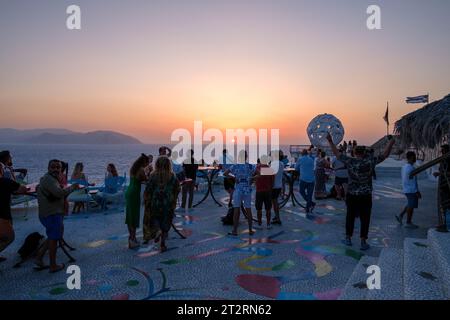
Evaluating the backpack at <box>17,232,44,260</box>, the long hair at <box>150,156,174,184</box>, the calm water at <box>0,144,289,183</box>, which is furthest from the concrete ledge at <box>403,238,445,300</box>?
the calm water at <box>0,144,289,183</box>

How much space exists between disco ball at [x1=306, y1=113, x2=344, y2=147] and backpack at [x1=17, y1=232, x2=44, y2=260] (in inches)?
635

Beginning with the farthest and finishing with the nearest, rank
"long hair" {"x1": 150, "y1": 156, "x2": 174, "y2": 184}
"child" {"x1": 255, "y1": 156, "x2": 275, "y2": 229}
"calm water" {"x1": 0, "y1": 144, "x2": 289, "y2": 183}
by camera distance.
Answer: "calm water" {"x1": 0, "y1": 144, "x2": 289, "y2": 183} → "child" {"x1": 255, "y1": 156, "x2": 275, "y2": 229} → "long hair" {"x1": 150, "y1": 156, "x2": 174, "y2": 184}

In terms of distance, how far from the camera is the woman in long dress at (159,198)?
5539mm

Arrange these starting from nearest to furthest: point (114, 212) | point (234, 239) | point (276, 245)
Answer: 1. point (276, 245)
2. point (234, 239)
3. point (114, 212)

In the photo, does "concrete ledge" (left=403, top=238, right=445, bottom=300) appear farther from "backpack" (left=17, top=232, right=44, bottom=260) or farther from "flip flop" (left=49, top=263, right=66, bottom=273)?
"backpack" (left=17, top=232, right=44, bottom=260)

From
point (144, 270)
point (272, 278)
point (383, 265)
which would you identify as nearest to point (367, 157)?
point (383, 265)

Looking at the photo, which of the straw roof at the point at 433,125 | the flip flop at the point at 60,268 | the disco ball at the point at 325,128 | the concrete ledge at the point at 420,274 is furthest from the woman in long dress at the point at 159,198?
the disco ball at the point at 325,128

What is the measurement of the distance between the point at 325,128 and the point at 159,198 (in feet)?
49.3

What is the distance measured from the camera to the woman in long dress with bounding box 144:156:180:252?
218 inches

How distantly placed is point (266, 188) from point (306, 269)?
2387mm

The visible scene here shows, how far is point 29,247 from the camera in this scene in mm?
5324

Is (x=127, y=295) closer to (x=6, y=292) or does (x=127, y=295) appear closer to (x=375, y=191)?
(x=6, y=292)

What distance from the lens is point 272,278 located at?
447cm

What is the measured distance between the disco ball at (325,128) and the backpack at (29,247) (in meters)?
16.1
